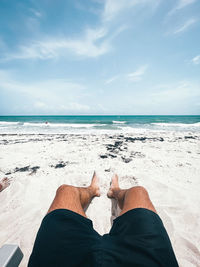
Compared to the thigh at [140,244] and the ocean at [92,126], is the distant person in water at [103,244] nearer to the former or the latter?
the thigh at [140,244]

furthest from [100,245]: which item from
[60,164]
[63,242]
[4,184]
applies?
[60,164]

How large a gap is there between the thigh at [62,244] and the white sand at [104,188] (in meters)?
1.01

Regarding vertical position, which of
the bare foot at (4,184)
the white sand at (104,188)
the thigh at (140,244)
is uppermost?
the thigh at (140,244)

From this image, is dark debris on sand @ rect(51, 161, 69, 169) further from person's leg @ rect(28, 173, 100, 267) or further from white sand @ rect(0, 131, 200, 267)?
person's leg @ rect(28, 173, 100, 267)

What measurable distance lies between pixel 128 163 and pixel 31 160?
11.8 ft

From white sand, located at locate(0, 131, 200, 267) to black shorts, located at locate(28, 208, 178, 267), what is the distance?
1000 millimetres

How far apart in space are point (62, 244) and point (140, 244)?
617mm

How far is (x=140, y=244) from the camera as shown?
948 mm

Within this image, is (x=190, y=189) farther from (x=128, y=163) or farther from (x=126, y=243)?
(x=126, y=243)

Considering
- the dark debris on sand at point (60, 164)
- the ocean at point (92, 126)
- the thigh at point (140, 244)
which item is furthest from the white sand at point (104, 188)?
the ocean at point (92, 126)

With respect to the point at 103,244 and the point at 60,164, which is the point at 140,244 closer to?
the point at 103,244

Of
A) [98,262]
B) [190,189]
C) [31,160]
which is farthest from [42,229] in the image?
[31,160]

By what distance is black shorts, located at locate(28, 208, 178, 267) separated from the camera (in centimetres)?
85

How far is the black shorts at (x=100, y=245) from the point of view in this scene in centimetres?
85
